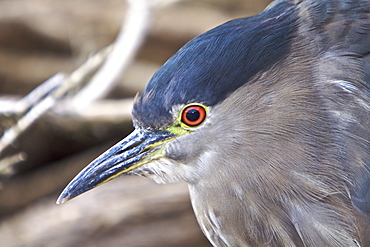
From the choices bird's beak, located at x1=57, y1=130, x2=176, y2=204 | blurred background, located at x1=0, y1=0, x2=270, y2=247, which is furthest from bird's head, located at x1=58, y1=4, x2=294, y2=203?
blurred background, located at x1=0, y1=0, x2=270, y2=247

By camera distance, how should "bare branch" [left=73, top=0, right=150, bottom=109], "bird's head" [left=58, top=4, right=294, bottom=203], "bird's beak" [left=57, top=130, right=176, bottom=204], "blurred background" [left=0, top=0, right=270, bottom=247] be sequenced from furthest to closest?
1. "blurred background" [left=0, top=0, right=270, bottom=247]
2. "bare branch" [left=73, top=0, right=150, bottom=109]
3. "bird's beak" [left=57, top=130, right=176, bottom=204]
4. "bird's head" [left=58, top=4, right=294, bottom=203]

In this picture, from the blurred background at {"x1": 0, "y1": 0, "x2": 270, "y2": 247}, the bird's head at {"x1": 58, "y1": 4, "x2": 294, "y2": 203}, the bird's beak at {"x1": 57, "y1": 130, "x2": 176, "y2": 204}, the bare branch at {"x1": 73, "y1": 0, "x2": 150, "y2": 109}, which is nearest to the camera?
the bird's head at {"x1": 58, "y1": 4, "x2": 294, "y2": 203}

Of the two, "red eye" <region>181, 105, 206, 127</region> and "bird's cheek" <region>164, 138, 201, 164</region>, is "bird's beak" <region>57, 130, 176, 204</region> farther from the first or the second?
"red eye" <region>181, 105, 206, 127</region>

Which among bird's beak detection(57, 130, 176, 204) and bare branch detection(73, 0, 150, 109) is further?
bare branch detection(73, 0, 150, 109)

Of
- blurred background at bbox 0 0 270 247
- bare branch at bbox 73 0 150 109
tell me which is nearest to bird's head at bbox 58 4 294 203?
bare branch at bbox 73 0 150 109

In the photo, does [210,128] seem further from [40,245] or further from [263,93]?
[40,245]

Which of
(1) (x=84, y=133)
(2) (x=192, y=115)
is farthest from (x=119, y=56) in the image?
(2) (x=192, y=115)

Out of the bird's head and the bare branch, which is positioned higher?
the bare branch

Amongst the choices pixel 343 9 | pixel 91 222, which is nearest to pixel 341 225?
pixel 343 9
